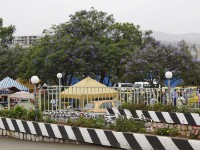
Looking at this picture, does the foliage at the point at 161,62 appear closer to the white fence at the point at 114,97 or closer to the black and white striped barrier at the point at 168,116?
the white fence at the point at 114,97

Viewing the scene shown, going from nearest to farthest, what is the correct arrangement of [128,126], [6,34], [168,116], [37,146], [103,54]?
1. [128,126]
2. [37,146]
3. [168,116]
4. [103,54]
5. [6,34]

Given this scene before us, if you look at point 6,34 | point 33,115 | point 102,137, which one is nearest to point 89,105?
point 33,115

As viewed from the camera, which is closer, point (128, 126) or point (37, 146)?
point (128, 126)

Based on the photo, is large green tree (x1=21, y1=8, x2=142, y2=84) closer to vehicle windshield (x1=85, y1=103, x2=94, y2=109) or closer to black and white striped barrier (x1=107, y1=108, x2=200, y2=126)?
vehicle windshield (x1=85, y1=103, x2=94, y2=109)

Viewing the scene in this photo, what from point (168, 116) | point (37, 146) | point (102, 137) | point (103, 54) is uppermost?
point (103, 54)

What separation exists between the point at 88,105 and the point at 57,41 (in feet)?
55.5

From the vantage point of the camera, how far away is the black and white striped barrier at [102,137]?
24.5ft

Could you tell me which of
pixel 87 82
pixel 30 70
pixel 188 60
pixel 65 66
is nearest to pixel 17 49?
pixel 30 70

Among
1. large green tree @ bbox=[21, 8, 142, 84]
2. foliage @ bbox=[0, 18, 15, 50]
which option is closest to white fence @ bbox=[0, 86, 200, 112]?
large green tree @ bbox=[21, 8, 142, 84]

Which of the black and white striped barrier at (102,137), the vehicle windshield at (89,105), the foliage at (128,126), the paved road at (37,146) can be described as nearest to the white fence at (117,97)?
the vehicle windshield at (89,105)

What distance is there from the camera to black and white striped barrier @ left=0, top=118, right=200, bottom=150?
748cm

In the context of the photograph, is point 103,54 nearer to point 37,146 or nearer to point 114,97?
point 114,97

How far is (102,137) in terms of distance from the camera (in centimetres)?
878

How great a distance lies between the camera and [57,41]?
3098 cm
